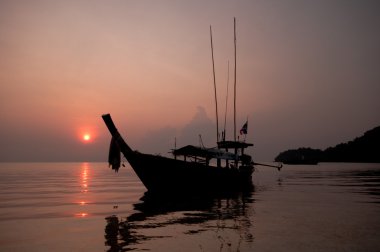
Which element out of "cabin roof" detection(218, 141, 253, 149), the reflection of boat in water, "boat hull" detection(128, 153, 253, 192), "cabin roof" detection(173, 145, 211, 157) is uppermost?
"cabin roof" detection(218, 141, 253, 149)

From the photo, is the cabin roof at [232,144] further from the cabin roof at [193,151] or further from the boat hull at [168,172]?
the boat hull at [168,172]

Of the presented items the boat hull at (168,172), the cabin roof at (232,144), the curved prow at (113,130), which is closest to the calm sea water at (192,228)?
the curved prow at (113,130)

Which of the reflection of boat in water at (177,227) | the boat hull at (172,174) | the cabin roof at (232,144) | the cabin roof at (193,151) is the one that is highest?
the cabin roof at (232,144)

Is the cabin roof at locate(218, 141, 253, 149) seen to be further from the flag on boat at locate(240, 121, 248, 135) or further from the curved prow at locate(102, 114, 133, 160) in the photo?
the curved prow at locate(102, 114, 133, 160)

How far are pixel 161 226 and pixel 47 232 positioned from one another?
4.43 metres

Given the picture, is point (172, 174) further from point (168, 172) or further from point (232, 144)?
point (232, 144)

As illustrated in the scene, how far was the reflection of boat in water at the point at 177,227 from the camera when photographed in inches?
449

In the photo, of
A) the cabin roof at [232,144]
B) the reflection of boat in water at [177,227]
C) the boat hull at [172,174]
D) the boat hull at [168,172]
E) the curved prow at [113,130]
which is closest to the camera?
the reflection of boat in water at [177,227]

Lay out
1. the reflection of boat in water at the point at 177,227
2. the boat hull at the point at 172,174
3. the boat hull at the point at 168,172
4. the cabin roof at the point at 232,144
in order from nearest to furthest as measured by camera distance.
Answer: the reflection of boat in water at the point at 177,227 < the boat hull at the point at 168,172 < the boat hull at the point at 172,174 < the cabin roof at the point at 232,144

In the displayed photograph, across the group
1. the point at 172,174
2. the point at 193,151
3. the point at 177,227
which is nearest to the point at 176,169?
the point at 172,174

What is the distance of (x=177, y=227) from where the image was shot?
564 inches

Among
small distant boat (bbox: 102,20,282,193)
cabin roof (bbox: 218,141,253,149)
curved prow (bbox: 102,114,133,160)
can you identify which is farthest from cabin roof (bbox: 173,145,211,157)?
curved prow (bbox: 102,114,133,160)

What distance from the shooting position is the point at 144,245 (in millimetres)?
10984

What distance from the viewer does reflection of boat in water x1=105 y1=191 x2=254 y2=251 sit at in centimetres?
1141
